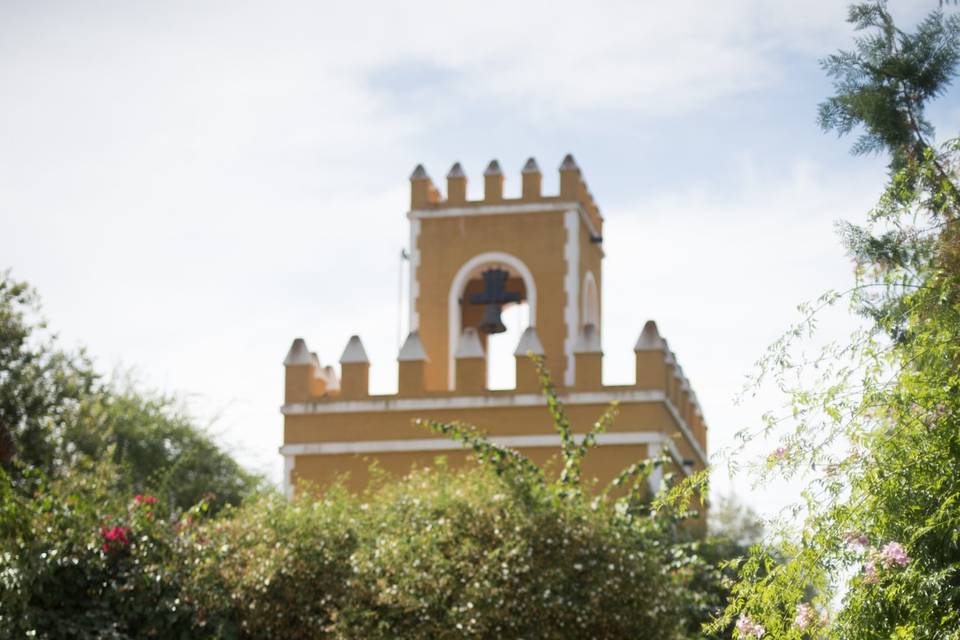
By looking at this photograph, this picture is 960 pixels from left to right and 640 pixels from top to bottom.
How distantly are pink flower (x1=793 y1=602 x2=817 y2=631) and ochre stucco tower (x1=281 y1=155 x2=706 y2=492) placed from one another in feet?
43.9

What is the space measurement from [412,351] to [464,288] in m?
2.13

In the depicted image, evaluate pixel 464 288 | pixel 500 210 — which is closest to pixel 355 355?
pixel 464 288

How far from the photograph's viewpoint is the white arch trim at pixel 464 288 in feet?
73.9

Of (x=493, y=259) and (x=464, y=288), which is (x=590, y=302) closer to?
(x=493, y=259)

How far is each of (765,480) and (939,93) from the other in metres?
2.39

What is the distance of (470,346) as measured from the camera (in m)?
21.2

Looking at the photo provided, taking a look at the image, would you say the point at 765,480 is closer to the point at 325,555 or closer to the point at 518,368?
the point at 325,555

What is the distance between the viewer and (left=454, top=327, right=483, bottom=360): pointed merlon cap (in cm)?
2114

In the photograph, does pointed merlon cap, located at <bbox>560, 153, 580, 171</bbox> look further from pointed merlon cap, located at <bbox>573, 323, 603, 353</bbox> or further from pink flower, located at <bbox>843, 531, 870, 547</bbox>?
pink flower, located at <bbox>843, 531, 870, 547</bbox>

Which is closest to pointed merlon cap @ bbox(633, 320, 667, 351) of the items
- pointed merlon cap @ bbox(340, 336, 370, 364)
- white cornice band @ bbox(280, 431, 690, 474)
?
white cornice band @ bbox(280, 431, 690, 474)

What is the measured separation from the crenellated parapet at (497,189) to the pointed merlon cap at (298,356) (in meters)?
2.95

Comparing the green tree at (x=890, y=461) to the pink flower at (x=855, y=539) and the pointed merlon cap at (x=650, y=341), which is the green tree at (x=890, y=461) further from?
the pointed merlon cap at (x=650, y=341)

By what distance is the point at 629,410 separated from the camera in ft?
67.9

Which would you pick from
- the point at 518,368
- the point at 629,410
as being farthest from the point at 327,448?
the point at 629,410
